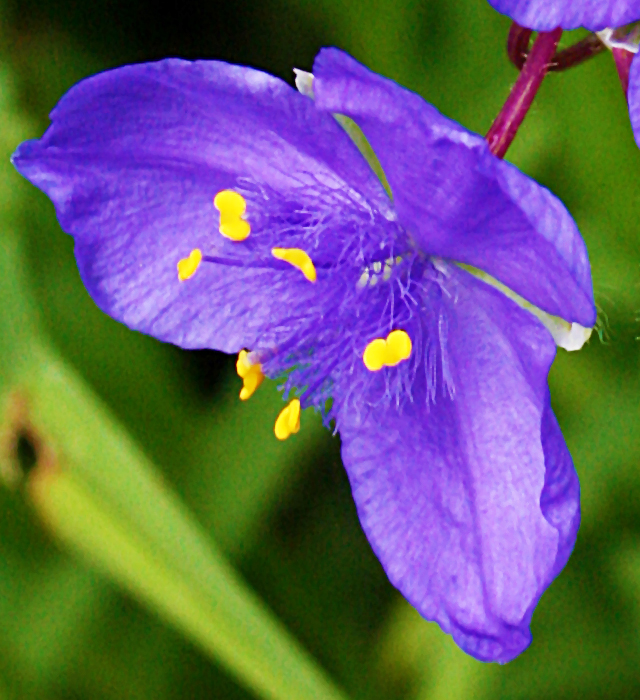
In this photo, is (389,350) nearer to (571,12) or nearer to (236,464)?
(571,12)

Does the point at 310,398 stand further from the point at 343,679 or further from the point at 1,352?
the point at 343,679

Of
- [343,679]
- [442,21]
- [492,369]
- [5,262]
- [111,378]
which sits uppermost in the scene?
[442,21]

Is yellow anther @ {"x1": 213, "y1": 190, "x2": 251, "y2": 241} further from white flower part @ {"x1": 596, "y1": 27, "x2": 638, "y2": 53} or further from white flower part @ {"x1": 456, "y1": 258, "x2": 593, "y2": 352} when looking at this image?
white flower part @ {"x1": 596, "y1": 27, "x2": 638, "y2": 53}

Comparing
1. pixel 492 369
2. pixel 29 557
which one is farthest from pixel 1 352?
pixel 492 369

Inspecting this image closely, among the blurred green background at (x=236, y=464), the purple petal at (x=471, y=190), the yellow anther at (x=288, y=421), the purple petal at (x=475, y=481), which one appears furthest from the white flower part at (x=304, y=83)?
the blurred green background at (x=236, y=464)

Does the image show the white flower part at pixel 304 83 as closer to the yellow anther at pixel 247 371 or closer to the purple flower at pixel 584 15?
the purple flower at pixel 584 15

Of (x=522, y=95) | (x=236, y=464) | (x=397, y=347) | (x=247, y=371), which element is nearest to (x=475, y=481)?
(x=397, y=347)

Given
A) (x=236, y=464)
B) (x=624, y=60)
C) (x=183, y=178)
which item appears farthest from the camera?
(x=236, y=464)

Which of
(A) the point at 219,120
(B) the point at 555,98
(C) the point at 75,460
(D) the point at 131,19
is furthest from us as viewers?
(D) the point at 131,19
